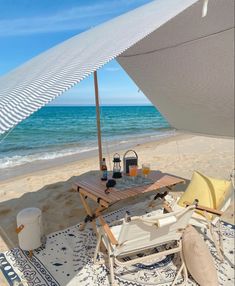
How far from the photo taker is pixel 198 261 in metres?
2.47

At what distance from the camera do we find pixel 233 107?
4191 mm

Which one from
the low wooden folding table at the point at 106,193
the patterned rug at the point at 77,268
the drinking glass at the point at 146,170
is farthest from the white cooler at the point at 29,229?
the drinking glass at the point at 146,170

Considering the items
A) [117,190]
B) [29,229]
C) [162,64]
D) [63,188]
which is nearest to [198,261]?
[117,190]

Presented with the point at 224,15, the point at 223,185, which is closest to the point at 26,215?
the point at 223,185

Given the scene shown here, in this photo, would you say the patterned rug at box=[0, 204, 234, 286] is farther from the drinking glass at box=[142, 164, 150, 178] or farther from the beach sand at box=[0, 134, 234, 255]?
the drinking glass at box=[142, 164, 150, 178]

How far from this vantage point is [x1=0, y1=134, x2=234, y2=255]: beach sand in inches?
146

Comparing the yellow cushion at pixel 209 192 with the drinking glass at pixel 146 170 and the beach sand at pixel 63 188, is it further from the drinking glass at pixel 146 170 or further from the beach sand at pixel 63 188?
the beach sand at pixel 63 188

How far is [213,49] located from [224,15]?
0.68m

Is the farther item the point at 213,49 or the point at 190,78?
the point at 190,78

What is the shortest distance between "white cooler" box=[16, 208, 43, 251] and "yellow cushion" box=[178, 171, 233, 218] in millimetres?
1653

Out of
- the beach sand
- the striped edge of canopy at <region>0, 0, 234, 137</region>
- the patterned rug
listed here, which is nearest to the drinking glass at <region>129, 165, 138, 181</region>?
the patterned rug

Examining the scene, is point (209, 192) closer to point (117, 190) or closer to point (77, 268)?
point (117, 190)

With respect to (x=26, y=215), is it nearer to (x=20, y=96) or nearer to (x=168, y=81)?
(x=20, y=96)

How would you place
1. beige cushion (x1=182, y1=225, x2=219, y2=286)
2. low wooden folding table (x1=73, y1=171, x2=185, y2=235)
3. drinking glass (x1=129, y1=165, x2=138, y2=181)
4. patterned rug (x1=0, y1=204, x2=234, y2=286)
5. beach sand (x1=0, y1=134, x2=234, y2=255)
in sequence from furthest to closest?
beach sand (x1=0, y1=134, x2=234, y2=255) → drinking glass (x1=129, y1=165, x2=138, y2=181) → low wooden folding table (x1=73, y1=171, x2=185, y2=235) → patterned rug (x1=0, y1=204, x2=234, y2=286) → beige cushion (x1=182, y1=225, x2=219, y2=286)
